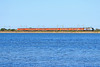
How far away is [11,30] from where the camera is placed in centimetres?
19650

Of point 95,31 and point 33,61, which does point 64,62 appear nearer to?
point 33,61

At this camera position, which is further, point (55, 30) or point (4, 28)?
point (4, 28)

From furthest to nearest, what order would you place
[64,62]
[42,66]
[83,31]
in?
[83,31] → [64,62] → [42,66]

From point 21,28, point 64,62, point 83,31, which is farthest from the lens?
point 21,28

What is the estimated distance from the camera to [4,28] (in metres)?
199

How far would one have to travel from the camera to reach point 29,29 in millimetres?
181375

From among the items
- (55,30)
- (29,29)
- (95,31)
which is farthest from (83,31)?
(29,29)

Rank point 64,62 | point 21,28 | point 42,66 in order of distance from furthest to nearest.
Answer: point 21,28, point 64,62, point 42,66

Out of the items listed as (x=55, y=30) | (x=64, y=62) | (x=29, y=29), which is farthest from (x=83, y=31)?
(x=64, y=62)

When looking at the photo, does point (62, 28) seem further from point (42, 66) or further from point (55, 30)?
point (42, 66)

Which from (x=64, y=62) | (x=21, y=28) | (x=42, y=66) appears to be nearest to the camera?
(x=42, y=66)

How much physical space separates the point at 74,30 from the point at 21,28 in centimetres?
3558

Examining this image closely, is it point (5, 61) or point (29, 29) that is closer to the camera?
point (5, 61)

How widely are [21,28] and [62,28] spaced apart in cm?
2747
